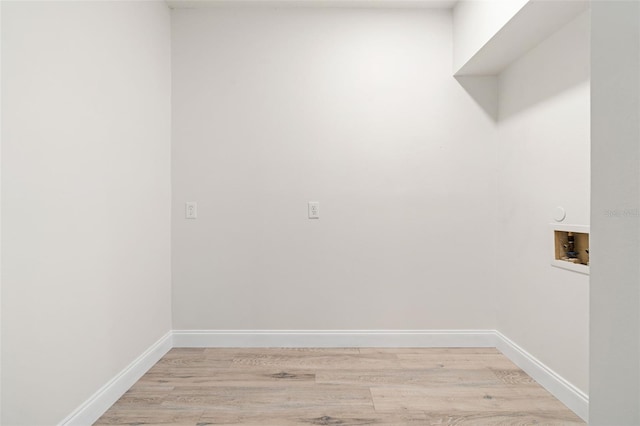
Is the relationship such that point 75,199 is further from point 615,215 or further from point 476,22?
point 476,22

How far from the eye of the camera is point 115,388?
75.4 inches

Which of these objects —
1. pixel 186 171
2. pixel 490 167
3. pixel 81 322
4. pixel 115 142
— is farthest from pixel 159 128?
pixel 490 167

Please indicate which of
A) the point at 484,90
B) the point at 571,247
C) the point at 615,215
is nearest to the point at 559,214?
the point at 571,247

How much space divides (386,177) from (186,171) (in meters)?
1.41

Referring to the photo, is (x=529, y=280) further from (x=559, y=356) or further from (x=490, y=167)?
(x=490, y=167)

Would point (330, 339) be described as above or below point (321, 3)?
below

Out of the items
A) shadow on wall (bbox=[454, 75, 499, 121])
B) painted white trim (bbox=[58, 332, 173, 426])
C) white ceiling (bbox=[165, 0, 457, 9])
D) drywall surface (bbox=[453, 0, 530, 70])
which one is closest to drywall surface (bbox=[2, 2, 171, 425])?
painted white trim (bbox=[58, 332, 173, 426])

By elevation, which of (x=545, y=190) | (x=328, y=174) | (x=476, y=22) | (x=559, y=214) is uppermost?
(x=476, y=22)

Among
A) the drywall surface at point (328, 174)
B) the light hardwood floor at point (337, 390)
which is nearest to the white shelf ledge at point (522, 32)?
the drywall surface at point (328, 174)

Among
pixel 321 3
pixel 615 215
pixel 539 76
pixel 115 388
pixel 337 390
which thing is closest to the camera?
pixel 615 215

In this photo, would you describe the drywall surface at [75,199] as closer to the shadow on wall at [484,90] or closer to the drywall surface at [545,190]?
the shadow on wall at [484,90]

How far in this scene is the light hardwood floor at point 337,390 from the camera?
69.6 inches

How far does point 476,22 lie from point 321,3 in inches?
40.7

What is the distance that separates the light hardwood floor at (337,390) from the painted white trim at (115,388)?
4 cm
